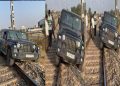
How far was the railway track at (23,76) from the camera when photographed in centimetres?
1098

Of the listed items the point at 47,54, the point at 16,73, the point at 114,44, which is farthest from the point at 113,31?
the point at 16,73

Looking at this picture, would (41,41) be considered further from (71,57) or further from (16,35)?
(71,57)

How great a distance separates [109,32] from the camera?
19609 millimetres

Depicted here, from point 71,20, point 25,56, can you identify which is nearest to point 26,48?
point 25,56

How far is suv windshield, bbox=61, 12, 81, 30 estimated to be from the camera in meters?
14.6

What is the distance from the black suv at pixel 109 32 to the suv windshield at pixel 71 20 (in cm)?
462

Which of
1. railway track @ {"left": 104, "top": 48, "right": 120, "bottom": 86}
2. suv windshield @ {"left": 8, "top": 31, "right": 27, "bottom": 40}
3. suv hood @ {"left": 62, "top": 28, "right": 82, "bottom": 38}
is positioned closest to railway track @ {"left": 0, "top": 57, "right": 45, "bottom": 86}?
suv hood @ {"left": 62, "top": 28, "right": 82, "bottom": 38}

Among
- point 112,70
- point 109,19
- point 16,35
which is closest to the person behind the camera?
point 112,70

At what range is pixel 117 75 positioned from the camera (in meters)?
11.6

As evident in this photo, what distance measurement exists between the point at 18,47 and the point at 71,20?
3.08 m

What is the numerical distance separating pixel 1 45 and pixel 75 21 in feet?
20.3

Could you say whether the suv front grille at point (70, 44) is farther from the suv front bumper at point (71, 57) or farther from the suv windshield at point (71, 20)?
the suv windshield at point (71, 20)

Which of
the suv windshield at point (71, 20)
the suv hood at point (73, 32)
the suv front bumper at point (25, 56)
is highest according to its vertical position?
the suv windshield at point (71, 20)

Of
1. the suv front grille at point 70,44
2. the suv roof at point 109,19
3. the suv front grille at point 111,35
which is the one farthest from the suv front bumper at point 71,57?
the suv roof at point 109,19
